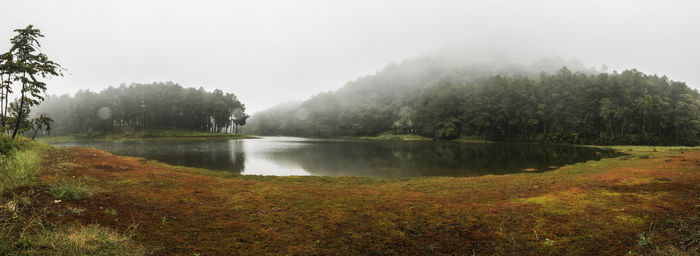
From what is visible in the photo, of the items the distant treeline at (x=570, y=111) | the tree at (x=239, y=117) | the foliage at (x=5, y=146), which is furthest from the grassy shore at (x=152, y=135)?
the distant treeline at (x=570, y=111)

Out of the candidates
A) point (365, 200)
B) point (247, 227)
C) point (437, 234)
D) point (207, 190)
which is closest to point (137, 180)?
point (207, 190)

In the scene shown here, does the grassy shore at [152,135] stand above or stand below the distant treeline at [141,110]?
below

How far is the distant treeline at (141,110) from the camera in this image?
10206 centimetres

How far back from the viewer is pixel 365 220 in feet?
31.3

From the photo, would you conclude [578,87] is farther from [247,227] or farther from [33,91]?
[33,91]

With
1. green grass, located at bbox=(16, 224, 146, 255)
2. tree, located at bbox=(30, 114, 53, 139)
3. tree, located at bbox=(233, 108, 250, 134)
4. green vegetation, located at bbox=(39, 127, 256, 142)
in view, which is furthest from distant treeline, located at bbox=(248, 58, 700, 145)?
tree, located at bbox=(30, 114, 53, 139)

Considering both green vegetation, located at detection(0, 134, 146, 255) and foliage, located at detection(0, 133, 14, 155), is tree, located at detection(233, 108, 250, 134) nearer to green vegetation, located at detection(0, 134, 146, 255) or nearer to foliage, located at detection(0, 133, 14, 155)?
foliage, located at detection(0, 133, 14, 155)

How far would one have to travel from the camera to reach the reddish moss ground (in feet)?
23.4

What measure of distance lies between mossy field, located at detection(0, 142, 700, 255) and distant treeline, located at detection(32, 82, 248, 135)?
365 ft

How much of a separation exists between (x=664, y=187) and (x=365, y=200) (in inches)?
589

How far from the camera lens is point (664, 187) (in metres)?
13.6

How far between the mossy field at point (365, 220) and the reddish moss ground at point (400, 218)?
37mm

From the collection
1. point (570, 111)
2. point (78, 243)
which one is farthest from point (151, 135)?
point (570, 111)

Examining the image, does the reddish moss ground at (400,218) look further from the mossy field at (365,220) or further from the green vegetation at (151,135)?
the green vegetation at (151,135)
